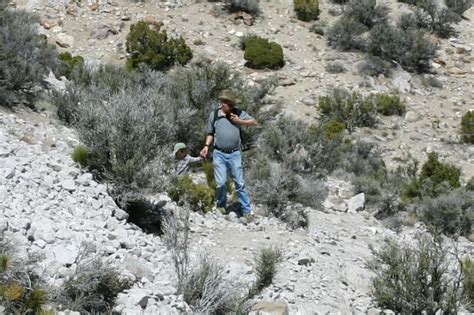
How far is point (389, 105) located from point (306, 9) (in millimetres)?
5812

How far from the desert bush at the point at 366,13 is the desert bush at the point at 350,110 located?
5.50 meters

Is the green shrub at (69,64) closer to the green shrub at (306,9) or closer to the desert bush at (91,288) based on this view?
the green shrub at (306,9)

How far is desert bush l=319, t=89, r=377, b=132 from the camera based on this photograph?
55.8 feet

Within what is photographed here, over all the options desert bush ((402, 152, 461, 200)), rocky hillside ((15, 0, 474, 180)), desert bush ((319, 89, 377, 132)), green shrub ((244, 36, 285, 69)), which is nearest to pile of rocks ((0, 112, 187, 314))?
desert bush ((402, 152, 461, 200))

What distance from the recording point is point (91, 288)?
4.88m

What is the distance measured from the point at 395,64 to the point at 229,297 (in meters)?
16.4

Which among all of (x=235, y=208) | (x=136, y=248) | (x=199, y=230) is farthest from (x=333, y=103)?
(x=136, y=248)

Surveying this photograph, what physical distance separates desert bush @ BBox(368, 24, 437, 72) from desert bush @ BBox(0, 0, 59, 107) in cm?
1084

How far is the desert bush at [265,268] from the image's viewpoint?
596 centimetres

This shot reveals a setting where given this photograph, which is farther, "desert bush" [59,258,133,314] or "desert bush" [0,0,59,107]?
"desert bush" [0,0,59,107]

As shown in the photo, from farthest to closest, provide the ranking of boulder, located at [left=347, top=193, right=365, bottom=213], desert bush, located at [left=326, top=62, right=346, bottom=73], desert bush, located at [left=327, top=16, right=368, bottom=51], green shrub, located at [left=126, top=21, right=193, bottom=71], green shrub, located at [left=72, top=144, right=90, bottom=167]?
desert bush, located at [left=327, top=16, right=368, bottom=51] < desert bush, located at [left=326, top=62, right=346, bottom=73] < green shrub, located at [left=126, top=21, right=193, bottom=71] < boulder, located at [left=347, top=193, right=365, bottom=213] < green shrub, located at [left=72, top=144, right=90, bottom=167]

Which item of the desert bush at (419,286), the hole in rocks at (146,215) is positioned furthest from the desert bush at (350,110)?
the desert bush at (419,286)

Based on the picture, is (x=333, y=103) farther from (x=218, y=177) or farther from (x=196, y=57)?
(x=218, y=177)

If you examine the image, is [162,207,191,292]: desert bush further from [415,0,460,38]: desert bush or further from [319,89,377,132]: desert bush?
[415,0,460,38]: desert bush
